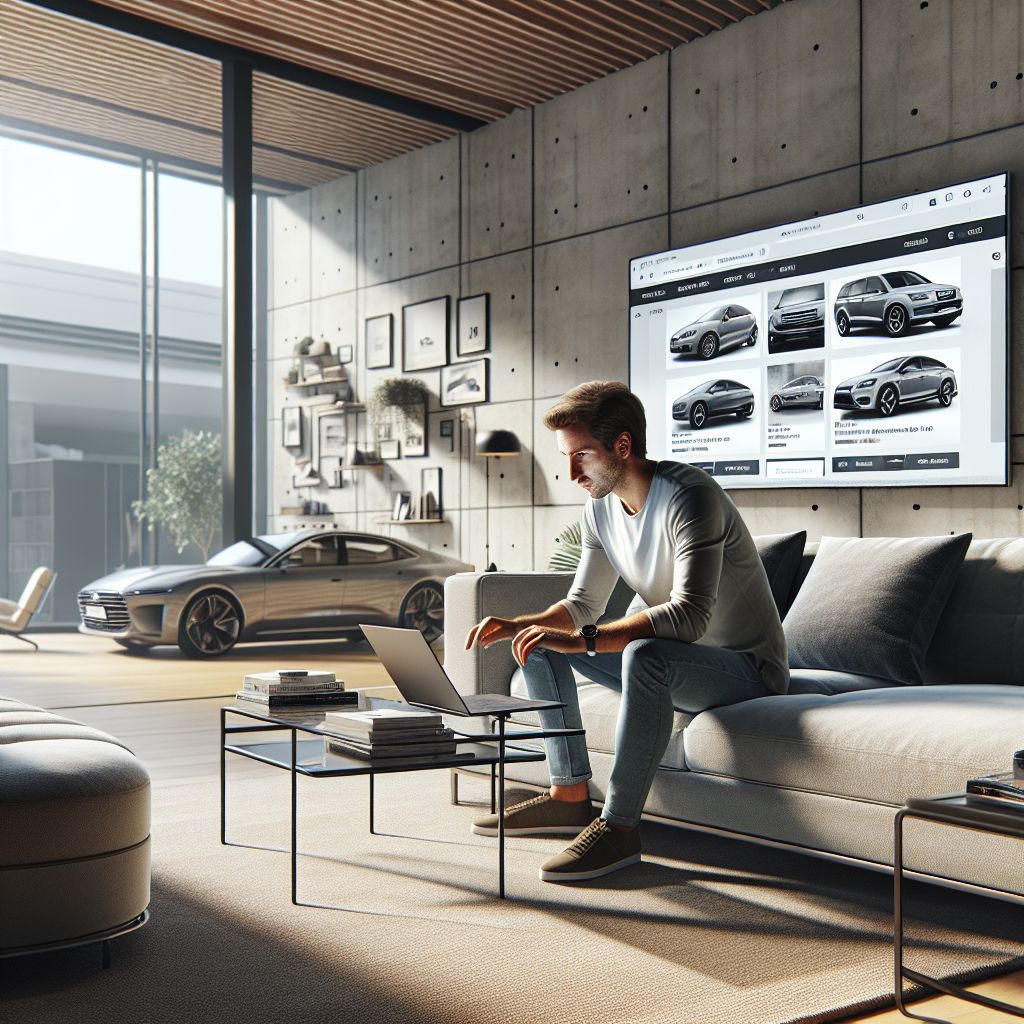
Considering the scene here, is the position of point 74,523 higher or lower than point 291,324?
lower

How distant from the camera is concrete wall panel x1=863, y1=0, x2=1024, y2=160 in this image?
16.3ft

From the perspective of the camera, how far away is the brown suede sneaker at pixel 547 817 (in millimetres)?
2834

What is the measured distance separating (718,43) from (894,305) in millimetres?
2107

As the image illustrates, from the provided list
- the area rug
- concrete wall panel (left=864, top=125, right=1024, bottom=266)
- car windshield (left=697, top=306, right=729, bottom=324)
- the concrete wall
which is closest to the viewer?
the area rug

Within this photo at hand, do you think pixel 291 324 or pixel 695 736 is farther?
pixel 291 324

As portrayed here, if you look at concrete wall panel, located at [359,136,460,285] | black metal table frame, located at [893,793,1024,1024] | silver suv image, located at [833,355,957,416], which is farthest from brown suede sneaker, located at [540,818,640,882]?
concrete wall panel, located at [359,136,460,285]

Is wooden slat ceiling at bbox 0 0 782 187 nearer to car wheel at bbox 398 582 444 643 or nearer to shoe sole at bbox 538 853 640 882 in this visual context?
car wheel at bbox 398 582 444 643

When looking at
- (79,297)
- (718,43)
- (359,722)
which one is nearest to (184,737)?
(359,722)

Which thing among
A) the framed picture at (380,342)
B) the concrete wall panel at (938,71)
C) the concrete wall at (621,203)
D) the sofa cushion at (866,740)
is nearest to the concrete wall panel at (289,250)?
the concrete wall at (621,203)

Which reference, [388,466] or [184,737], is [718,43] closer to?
[388,466]

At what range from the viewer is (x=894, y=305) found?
5234 millimetres

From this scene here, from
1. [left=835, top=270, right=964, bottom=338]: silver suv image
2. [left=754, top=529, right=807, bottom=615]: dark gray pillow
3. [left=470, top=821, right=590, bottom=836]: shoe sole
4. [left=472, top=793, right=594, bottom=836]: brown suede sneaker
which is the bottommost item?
[left=470, top=821, right=590, bottom=836]: shoe sole

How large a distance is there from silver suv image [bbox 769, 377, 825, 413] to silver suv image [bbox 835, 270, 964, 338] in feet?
0.95

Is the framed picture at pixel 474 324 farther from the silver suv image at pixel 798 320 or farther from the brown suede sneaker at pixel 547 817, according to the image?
the brown suede sneaker at pixel 547 817
